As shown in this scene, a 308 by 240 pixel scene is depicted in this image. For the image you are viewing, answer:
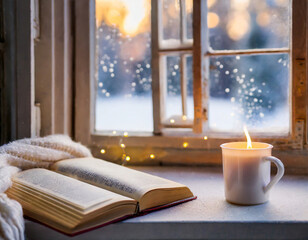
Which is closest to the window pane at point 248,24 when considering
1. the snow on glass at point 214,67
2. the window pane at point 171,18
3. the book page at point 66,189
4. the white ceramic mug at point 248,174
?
the snow on glass at point 214,67

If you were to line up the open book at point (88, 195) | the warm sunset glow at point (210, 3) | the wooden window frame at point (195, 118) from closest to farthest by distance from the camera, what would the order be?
the open book at point (88, 195) < the wooden window frame at point (195, 118) < the warm sunset glow at point (210, 3)

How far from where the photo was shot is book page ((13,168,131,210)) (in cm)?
69

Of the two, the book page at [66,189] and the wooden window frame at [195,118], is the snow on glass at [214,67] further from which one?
the book page at [66,189]

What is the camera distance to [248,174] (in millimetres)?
762

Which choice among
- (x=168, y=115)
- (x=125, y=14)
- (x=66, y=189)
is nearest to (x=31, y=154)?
(x=66, y=189)

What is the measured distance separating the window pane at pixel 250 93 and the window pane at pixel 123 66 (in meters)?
0.24

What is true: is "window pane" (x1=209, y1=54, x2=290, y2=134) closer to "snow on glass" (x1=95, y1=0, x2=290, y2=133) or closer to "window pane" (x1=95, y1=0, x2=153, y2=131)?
"snow on glass" (x1=95, y1=0, x2=290, y2=133)

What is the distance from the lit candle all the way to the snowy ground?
1.33 feet

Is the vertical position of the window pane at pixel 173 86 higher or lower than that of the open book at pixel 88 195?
higher

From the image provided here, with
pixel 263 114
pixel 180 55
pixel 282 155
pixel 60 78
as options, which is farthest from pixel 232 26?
pixel 60 78

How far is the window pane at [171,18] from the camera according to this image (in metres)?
1.20

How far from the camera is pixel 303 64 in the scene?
1066 mm

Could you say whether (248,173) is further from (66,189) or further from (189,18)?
(189,18)

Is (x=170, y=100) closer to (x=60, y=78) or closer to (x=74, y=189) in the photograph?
(x=60, y=78)
